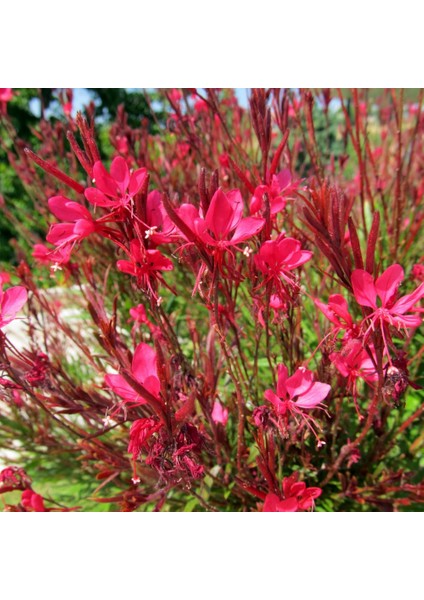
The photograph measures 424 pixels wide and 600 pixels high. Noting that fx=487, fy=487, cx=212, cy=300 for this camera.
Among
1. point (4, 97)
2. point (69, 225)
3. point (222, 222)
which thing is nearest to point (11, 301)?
point (69, 225)

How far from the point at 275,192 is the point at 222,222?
0.99ft

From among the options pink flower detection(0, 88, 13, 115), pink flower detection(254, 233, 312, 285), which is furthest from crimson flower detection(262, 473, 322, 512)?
pink flower detection(0, 88, 13, 115)

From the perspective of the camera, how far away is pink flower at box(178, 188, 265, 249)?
2.20ft

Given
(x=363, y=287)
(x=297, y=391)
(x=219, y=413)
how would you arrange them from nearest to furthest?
(x=363, y=287), (x=297, y=391), (x=219, y=413)

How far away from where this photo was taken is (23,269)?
139cm

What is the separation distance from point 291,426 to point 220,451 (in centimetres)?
24

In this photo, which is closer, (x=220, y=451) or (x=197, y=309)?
(x=220, y=451)

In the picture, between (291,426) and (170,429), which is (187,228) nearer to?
(170,429)

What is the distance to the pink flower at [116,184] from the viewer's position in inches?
27.9

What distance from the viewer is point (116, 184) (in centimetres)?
73

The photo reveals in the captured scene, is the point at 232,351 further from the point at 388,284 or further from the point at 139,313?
the point at 388,284

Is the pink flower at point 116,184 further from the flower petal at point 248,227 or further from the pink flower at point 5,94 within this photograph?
the pink flower at point 5,94

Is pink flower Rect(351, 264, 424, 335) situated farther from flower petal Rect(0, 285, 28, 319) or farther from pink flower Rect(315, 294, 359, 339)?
flower petal Rect(0, 285, 28, 319)

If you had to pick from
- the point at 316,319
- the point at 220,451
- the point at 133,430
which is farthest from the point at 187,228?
the point at 316,319
